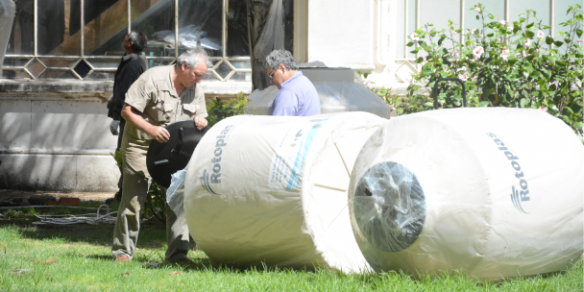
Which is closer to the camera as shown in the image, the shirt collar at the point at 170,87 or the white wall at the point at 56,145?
the shirt collar at the point at 170,87

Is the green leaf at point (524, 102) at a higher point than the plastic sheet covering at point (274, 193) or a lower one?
higher

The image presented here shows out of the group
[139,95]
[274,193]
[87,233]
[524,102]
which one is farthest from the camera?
[524,102]

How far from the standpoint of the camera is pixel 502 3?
9758 mm

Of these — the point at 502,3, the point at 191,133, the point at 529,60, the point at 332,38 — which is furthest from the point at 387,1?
the point at 191,133

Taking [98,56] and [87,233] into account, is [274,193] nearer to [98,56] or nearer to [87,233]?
[87,233]

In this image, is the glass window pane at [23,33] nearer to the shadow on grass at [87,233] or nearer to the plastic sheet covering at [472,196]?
the shadow on grass at [87,233]

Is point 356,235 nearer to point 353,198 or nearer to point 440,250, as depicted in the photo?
point 353,198

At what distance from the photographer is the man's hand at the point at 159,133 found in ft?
16.7

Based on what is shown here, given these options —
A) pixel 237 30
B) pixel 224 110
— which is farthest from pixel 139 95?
pixel 237 30

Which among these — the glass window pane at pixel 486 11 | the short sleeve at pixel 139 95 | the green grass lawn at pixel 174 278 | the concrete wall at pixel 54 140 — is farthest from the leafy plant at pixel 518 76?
the concrete wall at pixel 54 140

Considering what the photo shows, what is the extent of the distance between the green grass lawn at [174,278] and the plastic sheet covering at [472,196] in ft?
0.37

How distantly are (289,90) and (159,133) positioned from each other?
1.18 m

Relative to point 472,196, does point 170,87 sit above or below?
above

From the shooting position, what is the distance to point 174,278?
4.41m
